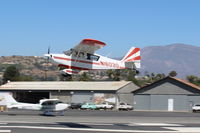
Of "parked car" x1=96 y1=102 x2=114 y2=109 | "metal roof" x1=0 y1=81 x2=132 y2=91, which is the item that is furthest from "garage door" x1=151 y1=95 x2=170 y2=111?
"parked car" x1=96 y1=102 x2=114 y2=109

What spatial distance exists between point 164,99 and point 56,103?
1179 inches

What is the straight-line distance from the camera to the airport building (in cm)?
7169

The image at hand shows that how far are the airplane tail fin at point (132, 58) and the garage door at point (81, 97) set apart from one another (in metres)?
29.8

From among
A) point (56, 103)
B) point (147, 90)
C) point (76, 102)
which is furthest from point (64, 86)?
point (56, 103)

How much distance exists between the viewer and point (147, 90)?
70.9 metres

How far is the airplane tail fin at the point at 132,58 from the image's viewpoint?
41.2 meters

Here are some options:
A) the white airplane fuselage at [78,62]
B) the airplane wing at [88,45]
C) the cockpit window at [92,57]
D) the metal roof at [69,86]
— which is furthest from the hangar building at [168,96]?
the airplane wing at [88,45]

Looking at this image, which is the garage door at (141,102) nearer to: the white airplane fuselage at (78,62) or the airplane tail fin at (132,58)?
the airplane tail fin at (132,58)

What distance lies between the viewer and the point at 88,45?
35.3 meters

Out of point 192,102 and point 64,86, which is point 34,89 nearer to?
point 64,86

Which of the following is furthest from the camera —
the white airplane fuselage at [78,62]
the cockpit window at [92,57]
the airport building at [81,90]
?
the airport building at [81,90]

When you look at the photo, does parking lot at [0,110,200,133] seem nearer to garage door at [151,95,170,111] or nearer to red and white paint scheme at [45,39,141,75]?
red and white paint scheme at [45,39,141,75]

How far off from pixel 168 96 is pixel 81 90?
52.4 feet

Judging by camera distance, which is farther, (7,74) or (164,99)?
(7,74)
